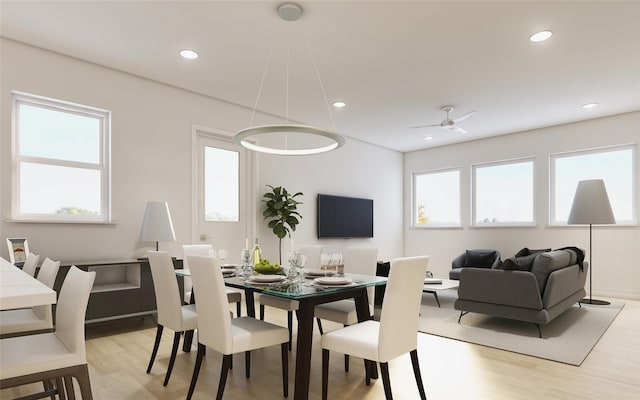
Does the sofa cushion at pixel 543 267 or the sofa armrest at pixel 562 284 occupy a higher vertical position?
the sofa cushion at pixel 543 267

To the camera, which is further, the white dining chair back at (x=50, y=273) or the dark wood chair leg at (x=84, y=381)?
the white dining chair back at (x=50, y=273)

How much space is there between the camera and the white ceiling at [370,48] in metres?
3.06

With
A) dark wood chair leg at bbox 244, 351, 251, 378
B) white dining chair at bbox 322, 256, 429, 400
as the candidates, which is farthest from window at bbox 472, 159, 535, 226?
dark wood chair leg at bbox 244, 351, 251, 378

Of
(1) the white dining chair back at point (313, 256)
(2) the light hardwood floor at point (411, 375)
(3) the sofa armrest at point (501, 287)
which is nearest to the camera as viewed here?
(2) the light hardwood floor at point (411, 375)

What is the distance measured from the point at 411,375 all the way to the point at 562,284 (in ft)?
7.37

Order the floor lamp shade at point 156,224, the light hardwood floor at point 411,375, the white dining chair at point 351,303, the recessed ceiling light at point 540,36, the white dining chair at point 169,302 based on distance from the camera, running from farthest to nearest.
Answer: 1. the floor lamp shade at point 156,224
2. the recessed ceiling light at point 540,36
3. the white dining chair at point 351,303
4. the white dining chair at point 169,302
5. the light hardwood floor at point 411,375

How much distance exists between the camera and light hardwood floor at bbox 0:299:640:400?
8.11ft

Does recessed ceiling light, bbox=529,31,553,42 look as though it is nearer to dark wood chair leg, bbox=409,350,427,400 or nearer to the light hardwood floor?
the light hardwood floor

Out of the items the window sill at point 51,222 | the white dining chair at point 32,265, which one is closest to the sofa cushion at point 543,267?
the white dining chair at point 32,265

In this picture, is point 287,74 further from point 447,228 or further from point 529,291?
point 447,228

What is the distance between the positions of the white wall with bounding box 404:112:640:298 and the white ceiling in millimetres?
718

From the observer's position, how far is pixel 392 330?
2.12 m

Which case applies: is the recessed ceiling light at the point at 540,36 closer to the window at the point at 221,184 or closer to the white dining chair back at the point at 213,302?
the white dining chair back at the point at 213,302

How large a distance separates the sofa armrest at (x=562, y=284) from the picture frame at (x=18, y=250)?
191 inches
